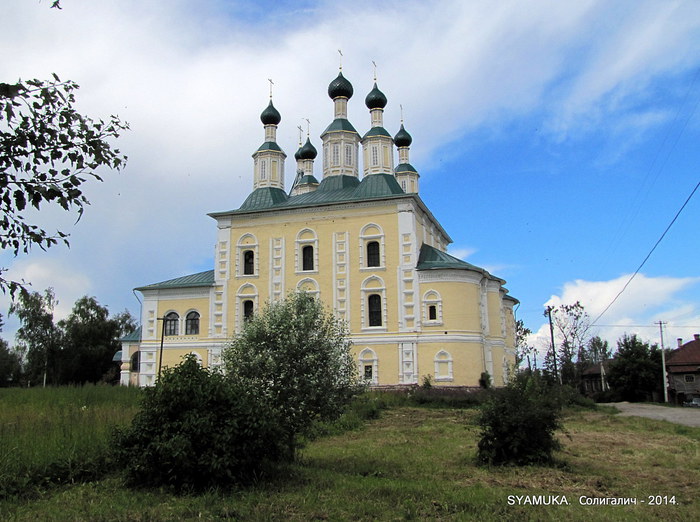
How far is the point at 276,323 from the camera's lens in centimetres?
1119

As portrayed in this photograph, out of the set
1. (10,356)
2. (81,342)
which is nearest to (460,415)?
Answer: (81,342)

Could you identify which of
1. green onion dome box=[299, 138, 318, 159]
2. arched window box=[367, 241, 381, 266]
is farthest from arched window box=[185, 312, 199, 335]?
green onion dome box=[299, 138, 318, 159]

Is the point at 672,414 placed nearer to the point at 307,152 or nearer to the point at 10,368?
the point at 307,152

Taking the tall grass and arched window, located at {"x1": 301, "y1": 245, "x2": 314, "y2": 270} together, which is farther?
arched window, located at {"x1": 301, "y1": 245, "x2": 314, "y2": 270}

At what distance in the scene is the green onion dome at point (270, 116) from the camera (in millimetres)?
40359

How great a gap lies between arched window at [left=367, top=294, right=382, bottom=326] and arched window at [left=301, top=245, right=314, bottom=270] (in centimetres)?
414

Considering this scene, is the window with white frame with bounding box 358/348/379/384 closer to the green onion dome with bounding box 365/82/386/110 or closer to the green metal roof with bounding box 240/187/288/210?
the green metal roof with bounding box 240/187/288/210

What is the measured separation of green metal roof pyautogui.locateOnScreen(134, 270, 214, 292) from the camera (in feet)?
119

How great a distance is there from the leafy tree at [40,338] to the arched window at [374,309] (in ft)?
91.0

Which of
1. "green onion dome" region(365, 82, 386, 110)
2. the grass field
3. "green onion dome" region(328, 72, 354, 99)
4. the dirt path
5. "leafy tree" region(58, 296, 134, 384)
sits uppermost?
"green onion dome" region(328, 72, 354, 99)

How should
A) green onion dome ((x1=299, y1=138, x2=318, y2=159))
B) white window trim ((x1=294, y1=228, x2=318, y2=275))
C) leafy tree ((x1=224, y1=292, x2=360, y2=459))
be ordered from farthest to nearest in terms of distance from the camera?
green onion dome ((x1=299, y1=138, x2=318, y2=159))
white window trim ((x1=294, y1=228, x2=318, y2=275))
leafy tree ((x1=224, y1=292, x2=360, y2=459))

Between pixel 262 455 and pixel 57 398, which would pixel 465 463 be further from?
pixel 57 398

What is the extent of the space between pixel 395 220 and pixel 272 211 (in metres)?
7.45

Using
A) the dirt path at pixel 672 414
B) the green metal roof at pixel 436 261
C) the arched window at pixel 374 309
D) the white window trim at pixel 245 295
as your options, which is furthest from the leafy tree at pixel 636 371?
the white window trim at pixel 245 295
